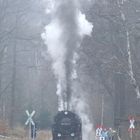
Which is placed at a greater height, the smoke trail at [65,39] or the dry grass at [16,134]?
the smoke trail at [65,39]

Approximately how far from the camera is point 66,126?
1318 inches

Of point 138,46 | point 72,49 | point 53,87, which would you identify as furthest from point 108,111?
point 72,49

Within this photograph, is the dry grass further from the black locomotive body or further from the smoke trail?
the black locomotive body

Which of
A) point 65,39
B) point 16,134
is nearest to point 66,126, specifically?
point 65,39

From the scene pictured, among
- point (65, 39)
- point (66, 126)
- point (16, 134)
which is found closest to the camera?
point (66, 126)

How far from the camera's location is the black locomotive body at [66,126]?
110ft

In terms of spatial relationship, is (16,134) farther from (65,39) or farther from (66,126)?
(66,126)

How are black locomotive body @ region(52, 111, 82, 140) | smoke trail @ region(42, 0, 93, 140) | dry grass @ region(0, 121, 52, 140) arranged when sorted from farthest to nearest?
dry grass @ region(0, 121, 52, 140) → smoke trail @ region(42, 0, 93, 140) → black locomotive body @ region(52, 111, 82, 140)

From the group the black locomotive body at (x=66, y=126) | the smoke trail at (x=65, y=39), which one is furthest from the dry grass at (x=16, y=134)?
the black locomotive body at (x=66, y=126)

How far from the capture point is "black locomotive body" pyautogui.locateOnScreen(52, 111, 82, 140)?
110 ft

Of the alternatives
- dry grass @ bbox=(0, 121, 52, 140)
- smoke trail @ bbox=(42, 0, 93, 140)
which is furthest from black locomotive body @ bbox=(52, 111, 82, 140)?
dry grass @ bbox=(0, 121, 52, 140)

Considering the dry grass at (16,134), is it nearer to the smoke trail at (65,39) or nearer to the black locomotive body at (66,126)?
the smoke trail at (65,39)

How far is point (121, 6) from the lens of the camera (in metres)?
42.4

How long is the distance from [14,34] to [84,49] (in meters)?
6.91
